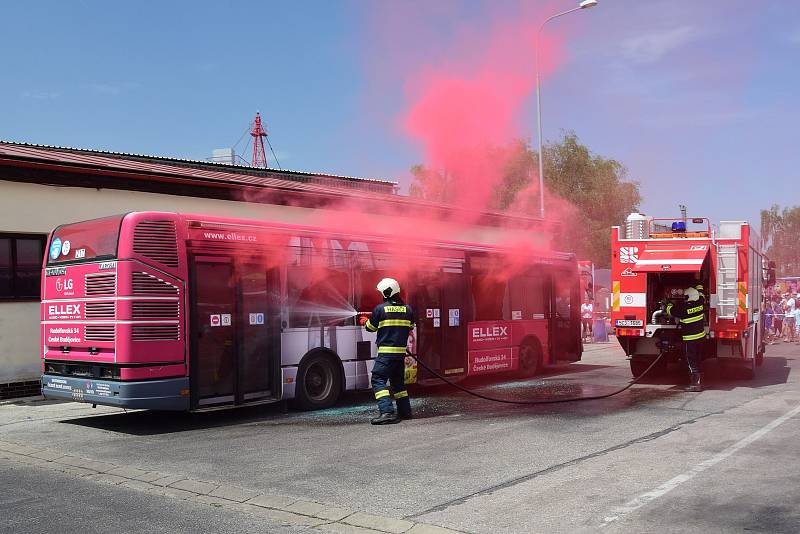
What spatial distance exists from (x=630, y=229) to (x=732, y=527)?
382 inches

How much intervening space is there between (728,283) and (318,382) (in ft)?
24.6

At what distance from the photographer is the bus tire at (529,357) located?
15383 millimetres

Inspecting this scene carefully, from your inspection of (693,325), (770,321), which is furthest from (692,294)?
(770,321)

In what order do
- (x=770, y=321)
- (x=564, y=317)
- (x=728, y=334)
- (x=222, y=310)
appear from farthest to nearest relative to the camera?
(x=770, y=321) → (x=564, y=317) → (x=728, y=334) → (x=222, y=310)

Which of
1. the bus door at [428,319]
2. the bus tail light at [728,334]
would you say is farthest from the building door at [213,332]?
the bus tail light at [728,334]

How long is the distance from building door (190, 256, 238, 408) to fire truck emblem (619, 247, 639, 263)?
7463mm

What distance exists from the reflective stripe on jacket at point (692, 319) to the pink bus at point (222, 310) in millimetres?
3823

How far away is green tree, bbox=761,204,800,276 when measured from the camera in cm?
10769

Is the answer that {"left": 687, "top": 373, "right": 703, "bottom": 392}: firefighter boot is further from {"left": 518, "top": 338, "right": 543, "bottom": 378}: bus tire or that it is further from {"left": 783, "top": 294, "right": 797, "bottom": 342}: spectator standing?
{"left": 783, "top": 294, "right": 797, "bottom": 342}: spectator standing

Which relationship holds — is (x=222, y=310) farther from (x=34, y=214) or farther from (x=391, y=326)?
(x=34, y=214)

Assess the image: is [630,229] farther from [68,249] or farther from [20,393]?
[20,393]

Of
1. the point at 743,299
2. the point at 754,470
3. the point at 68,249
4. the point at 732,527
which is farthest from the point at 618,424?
the point at 68,249

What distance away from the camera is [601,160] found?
1748 inches

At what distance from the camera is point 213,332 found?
33.0ft
